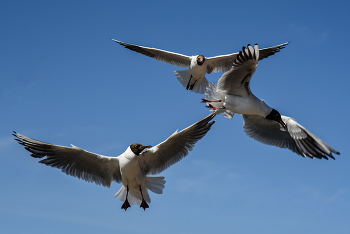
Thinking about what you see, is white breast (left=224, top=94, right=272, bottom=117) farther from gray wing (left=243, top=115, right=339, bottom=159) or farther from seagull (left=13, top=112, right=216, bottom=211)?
gray wing (left=243, top=115, right=339, bottom=159)

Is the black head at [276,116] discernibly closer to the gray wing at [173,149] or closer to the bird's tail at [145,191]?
the gray wing at [173,149]

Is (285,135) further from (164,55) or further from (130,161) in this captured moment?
(164,55)

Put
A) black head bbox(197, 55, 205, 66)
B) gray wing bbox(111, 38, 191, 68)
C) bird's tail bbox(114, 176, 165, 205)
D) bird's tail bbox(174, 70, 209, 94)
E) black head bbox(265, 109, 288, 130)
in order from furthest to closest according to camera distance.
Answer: gray wing bbox(111, 38, 191, 68), bird's tail bbox(174, 70, 209, 94), black head bbox(197, 55, 205, 66), black head bbox(265, 109, 288, 130), bird's tail bbox(114, 176, 165, 205)

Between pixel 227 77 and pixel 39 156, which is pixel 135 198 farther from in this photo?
pixel 227 77

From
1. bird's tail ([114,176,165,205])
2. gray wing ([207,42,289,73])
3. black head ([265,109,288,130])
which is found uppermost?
gray wing ([207,42,289,73])

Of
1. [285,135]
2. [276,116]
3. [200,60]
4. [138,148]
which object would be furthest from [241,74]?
[200,60]

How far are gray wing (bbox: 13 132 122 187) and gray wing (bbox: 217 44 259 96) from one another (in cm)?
241

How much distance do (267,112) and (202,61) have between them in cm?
267

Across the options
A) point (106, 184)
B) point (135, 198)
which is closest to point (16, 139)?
point (106, 184)

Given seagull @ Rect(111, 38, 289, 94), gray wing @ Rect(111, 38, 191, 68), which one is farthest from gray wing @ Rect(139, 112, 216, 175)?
gray wing @ Rect(111, 38, 191, 68)

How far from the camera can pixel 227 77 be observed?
705 cm

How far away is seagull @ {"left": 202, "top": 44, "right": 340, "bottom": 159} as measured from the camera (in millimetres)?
6813

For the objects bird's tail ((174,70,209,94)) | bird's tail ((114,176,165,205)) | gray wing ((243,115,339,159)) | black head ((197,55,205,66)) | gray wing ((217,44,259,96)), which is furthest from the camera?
bird's tail ((174,70,209,94))

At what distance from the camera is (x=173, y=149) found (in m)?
7.01
